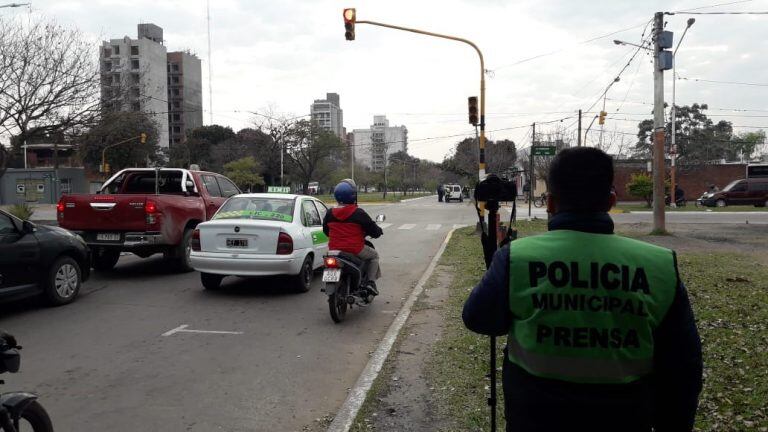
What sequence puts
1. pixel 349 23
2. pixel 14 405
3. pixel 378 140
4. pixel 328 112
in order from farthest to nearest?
pixel 328 112
pixel 378 140
pixel 349 23
pixel 14 405

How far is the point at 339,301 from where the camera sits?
720cm

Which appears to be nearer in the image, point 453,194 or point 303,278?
point 303,278

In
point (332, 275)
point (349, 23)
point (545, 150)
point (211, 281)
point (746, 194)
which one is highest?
point (349, 23)

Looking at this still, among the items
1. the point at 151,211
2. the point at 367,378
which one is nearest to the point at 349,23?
the point at 151,211

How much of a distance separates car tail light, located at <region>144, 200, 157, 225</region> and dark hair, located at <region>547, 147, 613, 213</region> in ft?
29.4

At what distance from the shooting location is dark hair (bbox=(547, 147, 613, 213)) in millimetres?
2096

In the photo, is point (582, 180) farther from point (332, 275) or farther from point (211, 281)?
point (211, 281)

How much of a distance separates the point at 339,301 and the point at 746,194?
3903 centimetres

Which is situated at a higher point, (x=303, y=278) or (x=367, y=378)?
(x=303, y=278)

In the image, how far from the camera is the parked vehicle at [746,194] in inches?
1487

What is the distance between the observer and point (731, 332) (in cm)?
604

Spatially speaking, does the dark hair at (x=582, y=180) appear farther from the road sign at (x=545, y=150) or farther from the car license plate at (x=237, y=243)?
the road sign at (x=545, y=150)

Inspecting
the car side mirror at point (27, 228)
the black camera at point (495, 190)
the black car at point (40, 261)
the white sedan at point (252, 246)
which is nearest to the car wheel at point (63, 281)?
the black car at point (40, 261)

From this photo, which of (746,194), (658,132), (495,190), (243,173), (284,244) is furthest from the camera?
(243,173)
